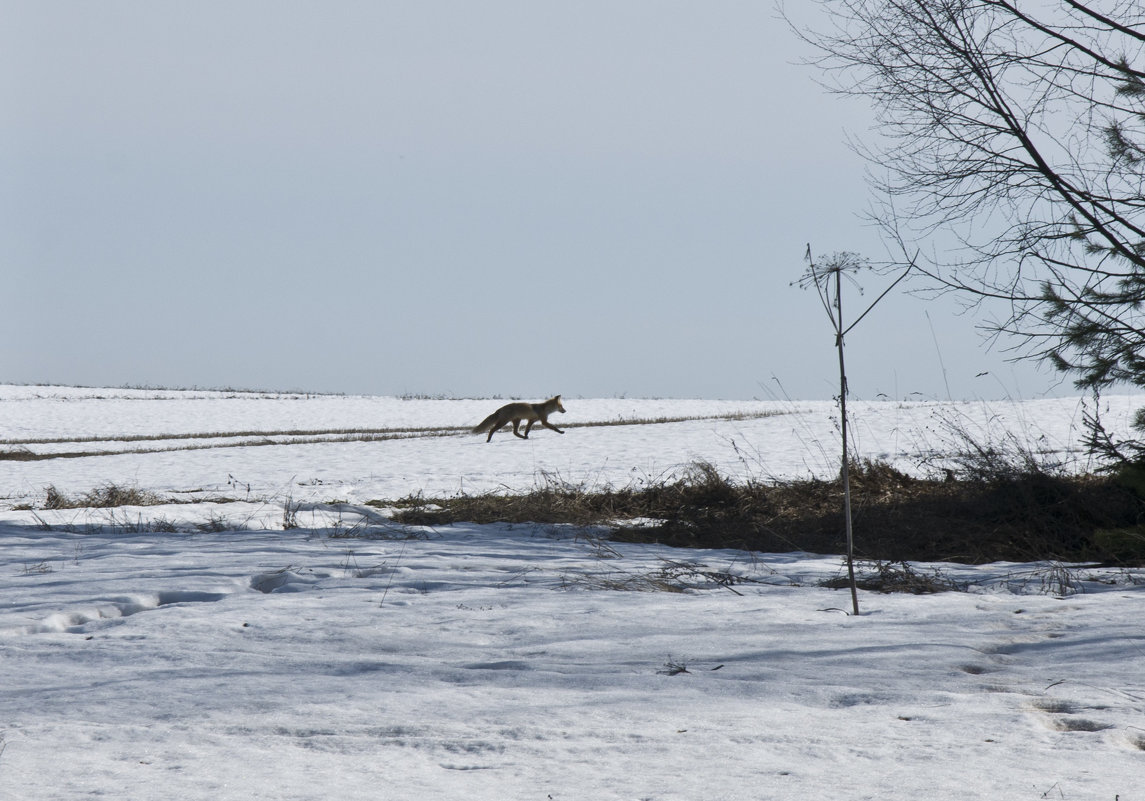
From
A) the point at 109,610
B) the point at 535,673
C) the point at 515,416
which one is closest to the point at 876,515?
the point at 535,673

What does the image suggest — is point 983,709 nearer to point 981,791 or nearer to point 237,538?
point 981,791

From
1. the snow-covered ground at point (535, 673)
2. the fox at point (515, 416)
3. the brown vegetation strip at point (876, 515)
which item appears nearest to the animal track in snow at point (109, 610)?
the snow-covered ground at point (535, 673)

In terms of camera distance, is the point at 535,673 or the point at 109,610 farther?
the point at 109,610

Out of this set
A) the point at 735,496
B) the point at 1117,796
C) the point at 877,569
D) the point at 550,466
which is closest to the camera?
the point at 1117,796

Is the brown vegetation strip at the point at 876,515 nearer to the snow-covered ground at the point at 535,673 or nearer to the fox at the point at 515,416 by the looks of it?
the snow-covered ground at the point at 535,673

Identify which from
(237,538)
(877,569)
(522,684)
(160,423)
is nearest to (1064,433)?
(877,569)

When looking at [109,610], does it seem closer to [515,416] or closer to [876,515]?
[876,515]

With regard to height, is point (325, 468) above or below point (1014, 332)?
below

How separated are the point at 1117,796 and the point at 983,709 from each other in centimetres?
67

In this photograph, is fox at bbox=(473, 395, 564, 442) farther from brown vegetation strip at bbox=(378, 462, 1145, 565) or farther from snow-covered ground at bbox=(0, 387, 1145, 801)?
snow-covered ground at bbox=(0, 387, 1145, 801)

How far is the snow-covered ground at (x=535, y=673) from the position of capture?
92.8 inches

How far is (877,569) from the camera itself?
17.9 ft

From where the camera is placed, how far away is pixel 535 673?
327cm

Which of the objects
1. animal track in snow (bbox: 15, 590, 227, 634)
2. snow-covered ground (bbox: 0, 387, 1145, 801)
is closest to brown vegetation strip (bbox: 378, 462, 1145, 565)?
snow-covered ground (bbox: 0, 387, 1145, 801)
